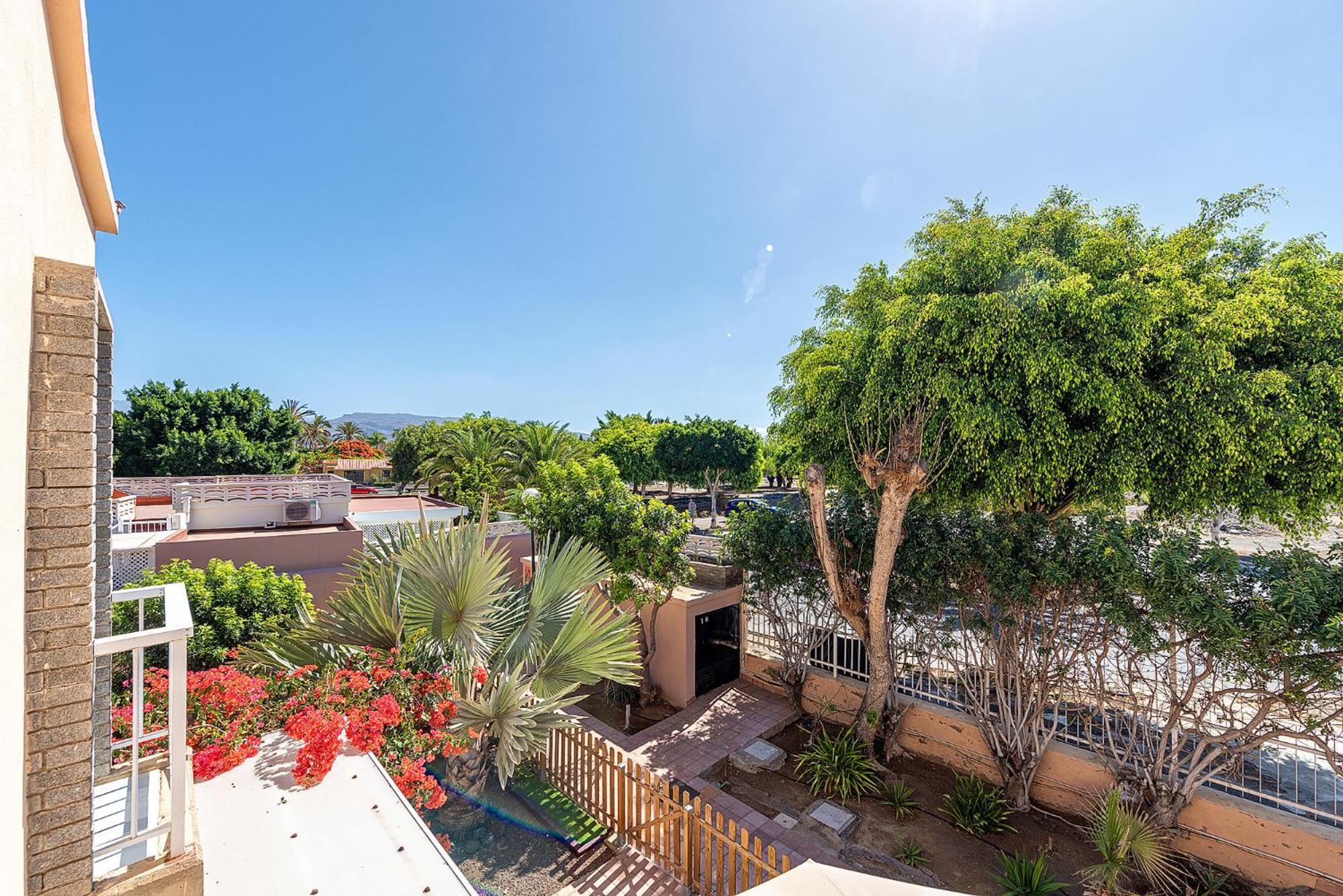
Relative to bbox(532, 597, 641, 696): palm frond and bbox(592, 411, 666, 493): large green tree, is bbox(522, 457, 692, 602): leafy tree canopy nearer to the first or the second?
bbox(532, 597, 641, 696): palm frond

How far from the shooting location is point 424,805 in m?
4.84

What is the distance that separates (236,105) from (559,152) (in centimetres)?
669

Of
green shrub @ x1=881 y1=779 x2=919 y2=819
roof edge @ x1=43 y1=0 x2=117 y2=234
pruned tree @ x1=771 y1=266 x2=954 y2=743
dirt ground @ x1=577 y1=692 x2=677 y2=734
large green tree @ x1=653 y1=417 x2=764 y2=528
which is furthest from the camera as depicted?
large green tree @ x1=653 y1=417 x2=764 y2=528

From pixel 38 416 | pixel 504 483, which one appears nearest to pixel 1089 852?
pixel 38 416

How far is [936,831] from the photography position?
6.45 metres

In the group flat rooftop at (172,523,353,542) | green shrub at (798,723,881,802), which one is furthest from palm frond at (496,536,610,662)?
flat rooftop at (172,523,353,542)

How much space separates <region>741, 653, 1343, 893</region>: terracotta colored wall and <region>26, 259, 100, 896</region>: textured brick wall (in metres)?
8.96

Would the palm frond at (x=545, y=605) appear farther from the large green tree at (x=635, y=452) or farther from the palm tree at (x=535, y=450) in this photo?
the large green tree at (x=635, y=452)

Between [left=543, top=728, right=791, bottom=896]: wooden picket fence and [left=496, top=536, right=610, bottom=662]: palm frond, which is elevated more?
[left=496, top=536, right=610, bottom=662]: palm frond

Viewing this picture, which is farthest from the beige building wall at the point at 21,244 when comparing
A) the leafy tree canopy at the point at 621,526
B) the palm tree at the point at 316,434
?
the palm tree at the point at 316,434

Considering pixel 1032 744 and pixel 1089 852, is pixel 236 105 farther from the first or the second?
pixel 1089 852

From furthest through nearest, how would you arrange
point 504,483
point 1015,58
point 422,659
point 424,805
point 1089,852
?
1. point 504,483
2. point 1015,58
3. point 1089,852
4. point 422,659
5. point 424,805

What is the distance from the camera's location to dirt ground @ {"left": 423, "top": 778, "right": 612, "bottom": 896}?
5297 millimetres

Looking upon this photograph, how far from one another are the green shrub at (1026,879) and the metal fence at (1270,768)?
196cm
